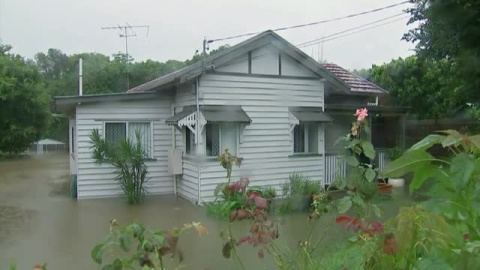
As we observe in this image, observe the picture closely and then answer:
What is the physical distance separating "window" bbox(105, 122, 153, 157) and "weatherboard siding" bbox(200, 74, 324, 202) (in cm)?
131

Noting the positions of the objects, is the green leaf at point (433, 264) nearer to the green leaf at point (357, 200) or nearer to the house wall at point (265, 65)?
the green leaf at point (357, 200)

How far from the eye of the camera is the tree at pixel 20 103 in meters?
1.65

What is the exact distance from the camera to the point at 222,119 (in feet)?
17.1

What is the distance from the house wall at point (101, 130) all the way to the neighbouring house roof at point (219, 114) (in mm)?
669

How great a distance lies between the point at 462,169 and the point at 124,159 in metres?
5.20

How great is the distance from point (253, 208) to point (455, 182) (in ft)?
1.65

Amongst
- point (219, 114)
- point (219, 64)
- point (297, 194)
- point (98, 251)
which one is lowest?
point (297, 194)

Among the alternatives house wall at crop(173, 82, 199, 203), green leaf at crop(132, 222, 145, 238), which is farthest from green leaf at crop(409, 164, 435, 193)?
house wall at crop(173, 82, 199, 203)

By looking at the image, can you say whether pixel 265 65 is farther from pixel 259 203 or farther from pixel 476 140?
pixel 476 140

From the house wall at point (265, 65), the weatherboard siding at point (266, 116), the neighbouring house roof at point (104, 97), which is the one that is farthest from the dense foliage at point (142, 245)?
the neighbouring house roof at point (104, 97)

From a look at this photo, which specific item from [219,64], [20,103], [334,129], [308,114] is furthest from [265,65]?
[20,103]

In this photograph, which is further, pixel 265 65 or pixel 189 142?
pixel 189 142

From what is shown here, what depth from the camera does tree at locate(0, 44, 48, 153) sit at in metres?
1.65

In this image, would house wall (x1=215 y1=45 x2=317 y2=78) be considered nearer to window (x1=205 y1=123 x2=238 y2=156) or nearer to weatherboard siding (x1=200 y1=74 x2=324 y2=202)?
weatherboard siding (x1=200 y1=74 x2=324 y2=202)
